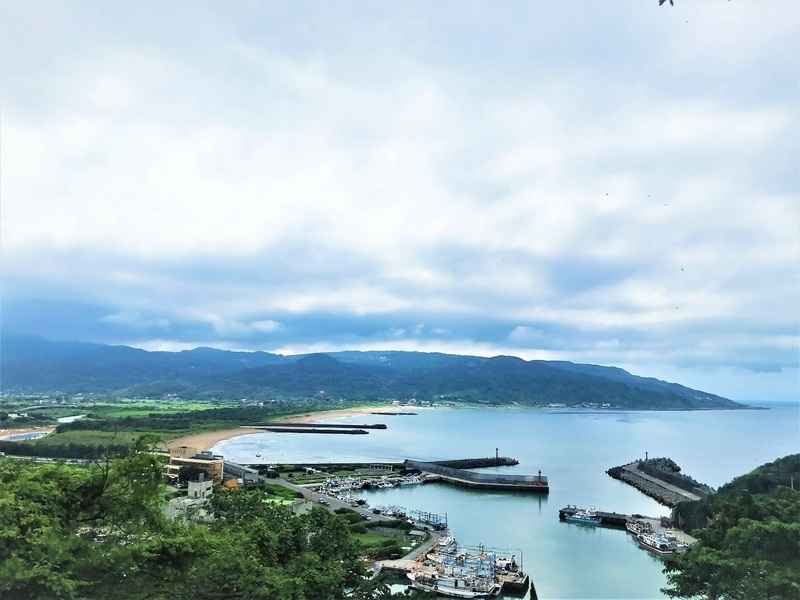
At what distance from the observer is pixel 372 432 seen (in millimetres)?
74688

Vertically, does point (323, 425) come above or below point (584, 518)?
below

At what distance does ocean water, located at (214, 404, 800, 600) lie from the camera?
2019 cm

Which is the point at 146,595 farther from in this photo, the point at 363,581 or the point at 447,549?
the point at 447,549

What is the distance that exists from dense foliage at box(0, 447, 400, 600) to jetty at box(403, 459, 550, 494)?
2956 centimetres

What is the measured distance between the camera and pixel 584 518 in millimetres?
26750

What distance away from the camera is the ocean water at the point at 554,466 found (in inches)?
795

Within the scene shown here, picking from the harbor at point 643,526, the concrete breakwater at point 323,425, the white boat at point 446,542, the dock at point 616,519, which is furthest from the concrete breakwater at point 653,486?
the concrete breakwater at point 323,425

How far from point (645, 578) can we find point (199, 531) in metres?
17.3

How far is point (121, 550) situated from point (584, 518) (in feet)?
81.9

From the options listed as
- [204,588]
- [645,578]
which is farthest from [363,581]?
[645,578]

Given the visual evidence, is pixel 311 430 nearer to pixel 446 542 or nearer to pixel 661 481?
pixel 661 481

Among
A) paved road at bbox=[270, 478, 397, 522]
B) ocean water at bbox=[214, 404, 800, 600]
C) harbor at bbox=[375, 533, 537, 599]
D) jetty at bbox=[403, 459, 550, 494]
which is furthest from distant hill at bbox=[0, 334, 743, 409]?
harbor at bbox=[375, 533, 537, 599]

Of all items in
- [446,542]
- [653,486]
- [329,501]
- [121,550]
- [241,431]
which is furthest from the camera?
[241,431]

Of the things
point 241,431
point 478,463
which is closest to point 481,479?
point 478,463
